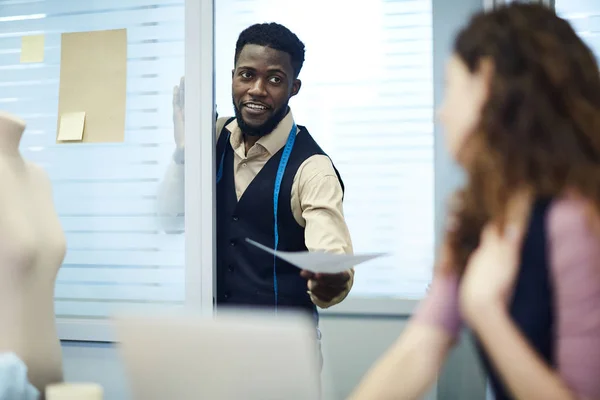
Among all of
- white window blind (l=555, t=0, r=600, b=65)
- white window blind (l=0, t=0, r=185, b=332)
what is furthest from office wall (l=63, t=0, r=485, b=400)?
white window blind (l=0, t=0, r=185, b=332)

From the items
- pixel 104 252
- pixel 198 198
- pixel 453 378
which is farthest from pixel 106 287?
pixel 453 378

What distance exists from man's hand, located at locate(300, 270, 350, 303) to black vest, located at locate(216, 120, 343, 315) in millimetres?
341

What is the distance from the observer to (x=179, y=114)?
2.45 meters

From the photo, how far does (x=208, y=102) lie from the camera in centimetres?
236

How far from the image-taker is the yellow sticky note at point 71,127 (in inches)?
98.9

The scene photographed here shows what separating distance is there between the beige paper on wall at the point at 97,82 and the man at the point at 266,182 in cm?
26

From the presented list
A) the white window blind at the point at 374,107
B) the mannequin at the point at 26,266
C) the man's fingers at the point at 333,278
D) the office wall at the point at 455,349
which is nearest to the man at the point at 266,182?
the man's fingers at the point at 333,278

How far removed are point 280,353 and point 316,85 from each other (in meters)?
2.24

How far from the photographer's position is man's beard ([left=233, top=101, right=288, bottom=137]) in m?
2.26

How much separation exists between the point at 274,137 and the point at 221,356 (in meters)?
1.42

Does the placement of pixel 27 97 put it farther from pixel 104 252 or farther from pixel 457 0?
pixel 457 0

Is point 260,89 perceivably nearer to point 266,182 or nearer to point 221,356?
point 266,182

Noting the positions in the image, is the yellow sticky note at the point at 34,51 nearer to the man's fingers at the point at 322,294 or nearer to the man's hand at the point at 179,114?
the man's hand at the point at 179,114

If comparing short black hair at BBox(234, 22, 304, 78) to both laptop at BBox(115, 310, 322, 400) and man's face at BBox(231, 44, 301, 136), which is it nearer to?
man's face at BBox(231, 44, 301, 136)
